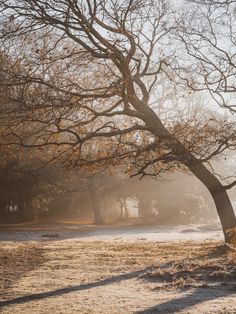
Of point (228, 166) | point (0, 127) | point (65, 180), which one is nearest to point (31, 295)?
point (0, 127)

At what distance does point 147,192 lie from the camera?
139 feet

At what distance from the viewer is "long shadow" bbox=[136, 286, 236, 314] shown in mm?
6845

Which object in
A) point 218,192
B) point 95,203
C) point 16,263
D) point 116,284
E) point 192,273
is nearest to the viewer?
point 116,284

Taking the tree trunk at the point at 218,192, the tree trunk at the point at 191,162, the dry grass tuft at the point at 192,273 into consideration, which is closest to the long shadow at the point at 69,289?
the dry grass tuft at the point at 192,273

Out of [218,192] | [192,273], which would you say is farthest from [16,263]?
[218,192]

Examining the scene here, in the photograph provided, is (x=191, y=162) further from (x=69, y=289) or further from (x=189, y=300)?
(x=189, y=300)

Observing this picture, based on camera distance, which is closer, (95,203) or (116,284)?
(116,284)

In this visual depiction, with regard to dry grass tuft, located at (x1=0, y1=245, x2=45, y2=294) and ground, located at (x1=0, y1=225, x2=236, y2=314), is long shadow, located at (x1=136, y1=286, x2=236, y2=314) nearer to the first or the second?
ground, located at (x1=0, y1=225, x2=236, y2=314)

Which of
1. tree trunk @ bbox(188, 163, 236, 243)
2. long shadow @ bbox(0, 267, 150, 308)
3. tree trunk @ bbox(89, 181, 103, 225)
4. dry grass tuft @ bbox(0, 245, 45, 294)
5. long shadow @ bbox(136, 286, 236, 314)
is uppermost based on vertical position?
tree trunk @ bbox(89, 181, 103, 225)

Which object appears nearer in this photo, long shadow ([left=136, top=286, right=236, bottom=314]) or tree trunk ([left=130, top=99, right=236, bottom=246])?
long shadow ([left=136, top=286, right=236, bottom=314])

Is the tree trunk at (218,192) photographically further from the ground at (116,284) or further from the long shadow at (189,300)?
the long shadow at (189,300)

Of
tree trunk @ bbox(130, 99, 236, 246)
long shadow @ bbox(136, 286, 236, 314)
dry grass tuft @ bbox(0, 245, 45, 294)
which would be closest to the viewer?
long shadow @ bbox(136, 286, 236, 314)

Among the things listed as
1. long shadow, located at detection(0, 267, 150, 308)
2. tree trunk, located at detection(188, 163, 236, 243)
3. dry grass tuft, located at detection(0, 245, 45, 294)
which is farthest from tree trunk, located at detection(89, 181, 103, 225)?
long shadow, located at detection(0, 267, 150, 308)

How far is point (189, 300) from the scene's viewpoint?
24.5 feet
